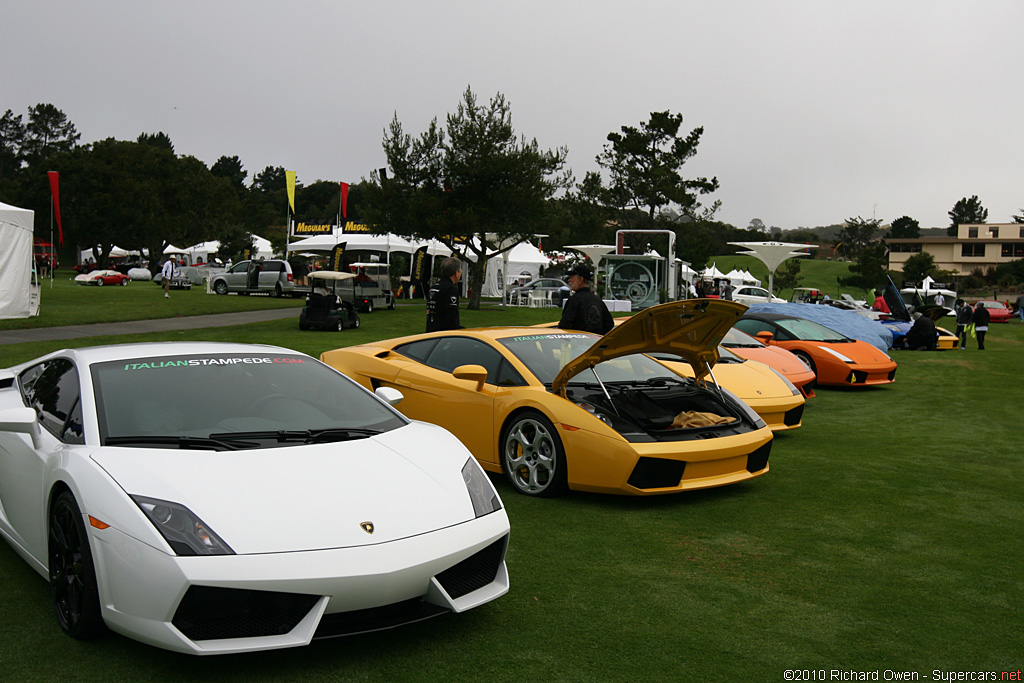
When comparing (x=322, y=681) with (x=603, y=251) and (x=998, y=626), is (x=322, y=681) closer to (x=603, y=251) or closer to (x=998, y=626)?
(x=998, y=626)

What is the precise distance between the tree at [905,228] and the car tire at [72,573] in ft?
450

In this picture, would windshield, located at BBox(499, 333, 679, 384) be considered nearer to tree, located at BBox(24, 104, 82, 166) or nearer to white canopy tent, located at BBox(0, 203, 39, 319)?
white canopy tent, located at BBox(0, 203, 39, 319)

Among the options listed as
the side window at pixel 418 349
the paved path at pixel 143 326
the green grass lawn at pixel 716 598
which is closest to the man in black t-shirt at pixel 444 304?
the side window at pixel 418 349

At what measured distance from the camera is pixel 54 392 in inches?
164

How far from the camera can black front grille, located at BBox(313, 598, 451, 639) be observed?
301 centimetres

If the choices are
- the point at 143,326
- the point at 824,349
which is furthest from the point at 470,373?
the point at 143,326

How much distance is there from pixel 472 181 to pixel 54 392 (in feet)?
98.2

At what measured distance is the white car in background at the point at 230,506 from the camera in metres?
2.93

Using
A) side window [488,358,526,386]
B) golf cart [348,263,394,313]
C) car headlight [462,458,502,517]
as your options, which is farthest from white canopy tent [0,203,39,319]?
car headlight [462,458,502,517]

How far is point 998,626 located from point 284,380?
3698mm

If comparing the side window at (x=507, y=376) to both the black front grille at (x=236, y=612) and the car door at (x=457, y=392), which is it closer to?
the car door at (x=457, y=392)

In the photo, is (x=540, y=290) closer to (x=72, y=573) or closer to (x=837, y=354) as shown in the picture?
(x=837, y=354)

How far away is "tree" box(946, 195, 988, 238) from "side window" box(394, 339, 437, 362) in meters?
156

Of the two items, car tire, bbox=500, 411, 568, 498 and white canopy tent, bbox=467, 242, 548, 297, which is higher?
white canopy tent, bbox=467, 242, 548, 297
